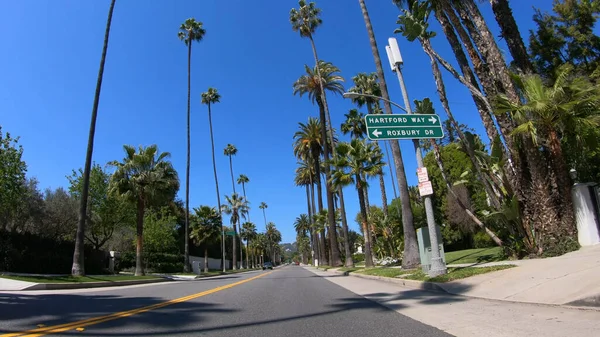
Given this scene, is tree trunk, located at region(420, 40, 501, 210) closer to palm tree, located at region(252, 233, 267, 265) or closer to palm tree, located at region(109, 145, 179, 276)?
palm tree, located at region(109, 145, 179, 276)

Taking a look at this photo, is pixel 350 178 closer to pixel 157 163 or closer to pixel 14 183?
pixel 157 163

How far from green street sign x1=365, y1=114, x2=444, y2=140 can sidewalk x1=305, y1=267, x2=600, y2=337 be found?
6.01 metres

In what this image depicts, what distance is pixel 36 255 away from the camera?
25453 mm

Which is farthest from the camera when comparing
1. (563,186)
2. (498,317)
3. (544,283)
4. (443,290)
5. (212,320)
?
(563,186)

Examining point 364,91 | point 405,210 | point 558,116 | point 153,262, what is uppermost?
point 364,91

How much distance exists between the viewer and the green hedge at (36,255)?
23250 millimetres

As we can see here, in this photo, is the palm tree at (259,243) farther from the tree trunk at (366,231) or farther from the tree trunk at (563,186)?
the tree trunk at (563,186)

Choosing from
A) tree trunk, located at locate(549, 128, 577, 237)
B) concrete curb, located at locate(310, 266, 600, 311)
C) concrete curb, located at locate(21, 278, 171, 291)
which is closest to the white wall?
tree trunk, located at locate(549, 128, 577, 237)

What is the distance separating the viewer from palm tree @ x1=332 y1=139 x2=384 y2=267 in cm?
2572

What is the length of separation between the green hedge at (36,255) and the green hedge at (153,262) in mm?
7801

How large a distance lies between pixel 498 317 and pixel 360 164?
19824 mm

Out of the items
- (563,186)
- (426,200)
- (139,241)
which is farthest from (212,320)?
(139,241)

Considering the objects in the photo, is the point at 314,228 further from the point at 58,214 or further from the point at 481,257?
the point at 481,257

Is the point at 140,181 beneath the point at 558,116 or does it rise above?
above
